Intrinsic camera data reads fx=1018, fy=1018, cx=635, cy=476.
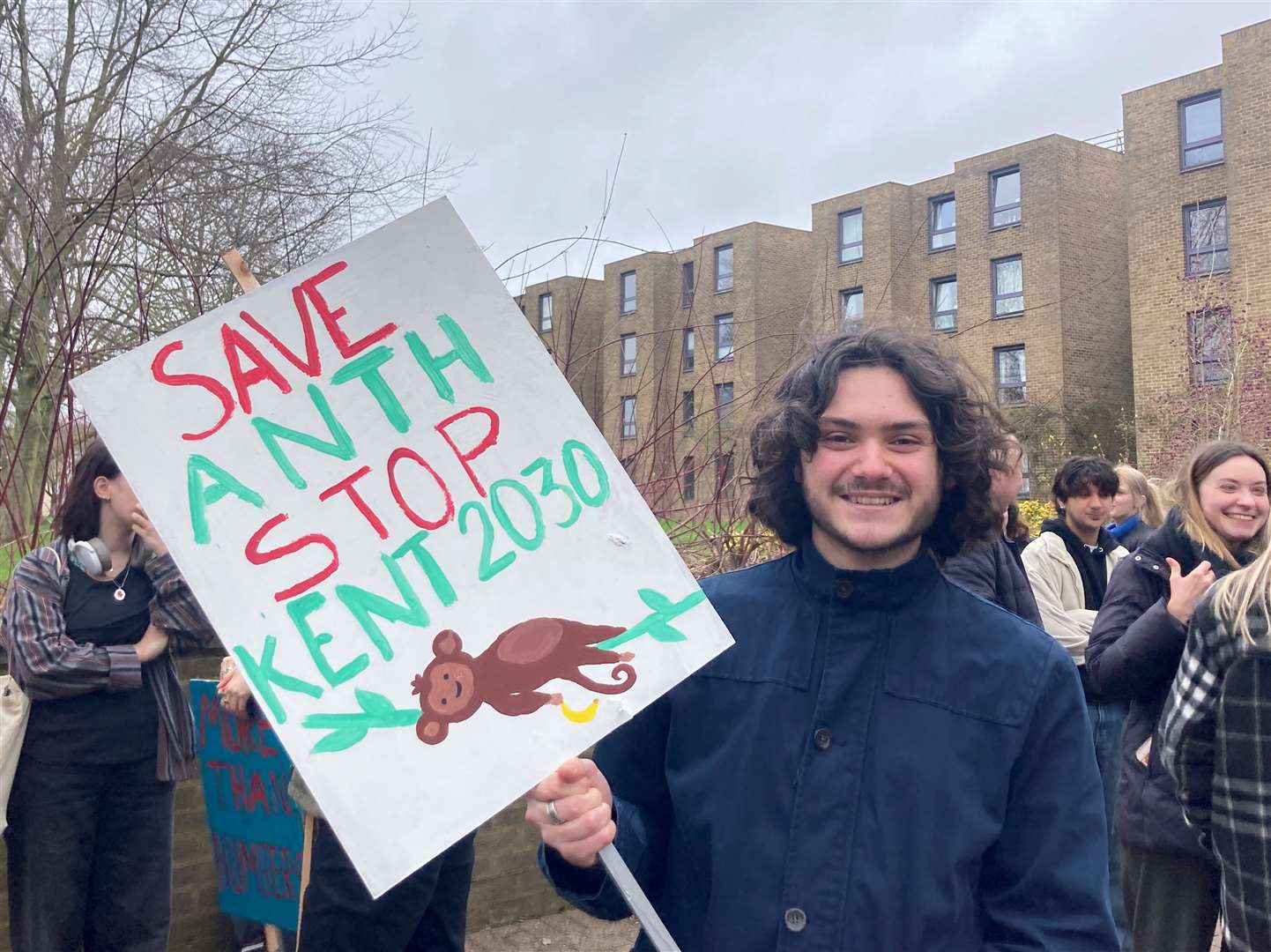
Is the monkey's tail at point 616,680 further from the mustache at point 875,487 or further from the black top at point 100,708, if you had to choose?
the black top at point 100,708

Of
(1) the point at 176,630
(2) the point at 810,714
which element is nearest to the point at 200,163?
(1) the point at 176,630

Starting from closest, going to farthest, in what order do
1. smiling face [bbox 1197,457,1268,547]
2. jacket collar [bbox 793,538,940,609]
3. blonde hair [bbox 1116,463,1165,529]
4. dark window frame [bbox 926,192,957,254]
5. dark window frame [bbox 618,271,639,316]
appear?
jacket collar [bbox 793,538,940,609]
smiling face [bbox 1197,457,1268,547]
blonde hair [bbox 1116,463,1165,529]
dark window frame [bbox 618,271,639,316]
dark window frame [bbox 926,192,957,254]

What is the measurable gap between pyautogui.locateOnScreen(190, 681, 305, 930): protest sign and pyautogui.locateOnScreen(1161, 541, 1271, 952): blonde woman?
251 centimetres

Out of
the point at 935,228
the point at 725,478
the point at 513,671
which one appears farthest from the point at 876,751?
the point at 935,228

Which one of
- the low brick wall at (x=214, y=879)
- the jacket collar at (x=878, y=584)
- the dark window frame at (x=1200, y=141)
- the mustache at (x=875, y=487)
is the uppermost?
the dark window frame at (x=1200, y=141)

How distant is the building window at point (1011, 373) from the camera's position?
24.5 metres

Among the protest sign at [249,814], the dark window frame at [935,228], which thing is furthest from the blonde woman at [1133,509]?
the dark window frame at [935,228]

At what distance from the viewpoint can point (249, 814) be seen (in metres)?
3.36

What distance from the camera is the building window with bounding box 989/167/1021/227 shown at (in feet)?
83.3

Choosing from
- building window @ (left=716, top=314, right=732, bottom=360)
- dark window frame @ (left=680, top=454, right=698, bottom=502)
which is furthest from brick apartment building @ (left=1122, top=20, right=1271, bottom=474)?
dark window frame @ (left=680, top=454, right=698, bottom=502)

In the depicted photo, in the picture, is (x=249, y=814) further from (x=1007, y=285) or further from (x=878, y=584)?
(x=1007, y=285)

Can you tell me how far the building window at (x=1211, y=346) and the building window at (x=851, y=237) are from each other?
10243 mm

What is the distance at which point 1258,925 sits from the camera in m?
1.90

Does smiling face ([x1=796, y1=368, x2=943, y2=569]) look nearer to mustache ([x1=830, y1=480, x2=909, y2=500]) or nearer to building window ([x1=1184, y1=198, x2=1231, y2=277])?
mustache ([x1=830, y1=480, x2=909, y2=500])
